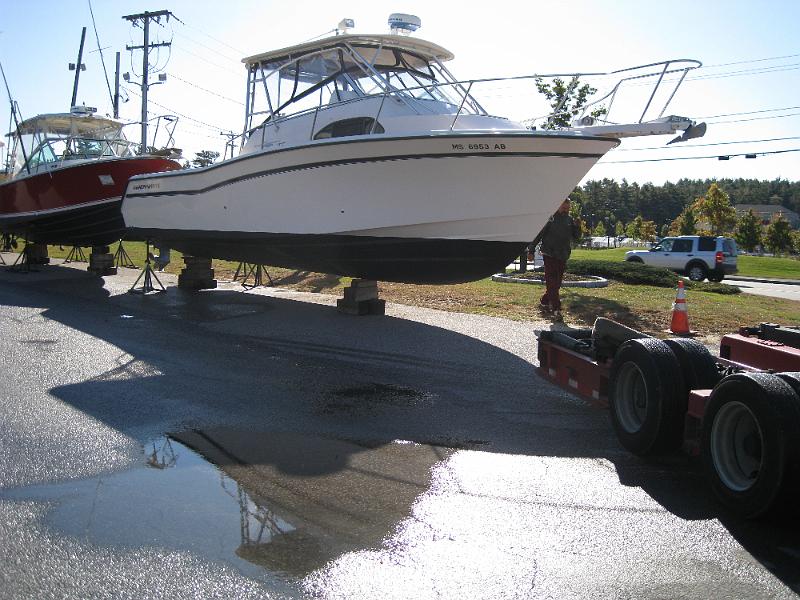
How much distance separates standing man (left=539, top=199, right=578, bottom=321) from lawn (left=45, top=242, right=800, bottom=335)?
0.25 meters

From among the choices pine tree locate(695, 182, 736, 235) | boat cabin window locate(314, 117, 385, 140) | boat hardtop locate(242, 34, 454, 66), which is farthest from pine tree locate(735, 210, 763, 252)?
boat cabin window locate(314, 117, 385, 140)

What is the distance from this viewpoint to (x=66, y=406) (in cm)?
559

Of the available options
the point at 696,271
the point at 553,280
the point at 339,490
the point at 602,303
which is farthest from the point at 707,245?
the point at 339,490

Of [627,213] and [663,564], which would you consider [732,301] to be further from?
[627,213]

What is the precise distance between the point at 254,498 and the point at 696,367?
9.10 feet

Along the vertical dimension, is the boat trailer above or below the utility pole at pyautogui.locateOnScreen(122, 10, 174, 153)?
below

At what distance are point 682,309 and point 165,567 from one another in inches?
292

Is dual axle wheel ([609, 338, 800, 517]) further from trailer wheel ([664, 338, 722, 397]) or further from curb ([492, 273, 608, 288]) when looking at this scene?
curb ([492, 273, 608, 288])

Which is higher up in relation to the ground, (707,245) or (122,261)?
(707,245)

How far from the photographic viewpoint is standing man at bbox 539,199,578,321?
422 inches

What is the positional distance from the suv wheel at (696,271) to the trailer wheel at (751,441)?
70.6 ft

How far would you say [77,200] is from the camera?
14914mm

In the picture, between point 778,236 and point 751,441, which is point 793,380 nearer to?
point 751,441

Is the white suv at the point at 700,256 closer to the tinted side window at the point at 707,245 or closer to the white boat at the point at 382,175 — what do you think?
the tinted side window at the point at 707,245
